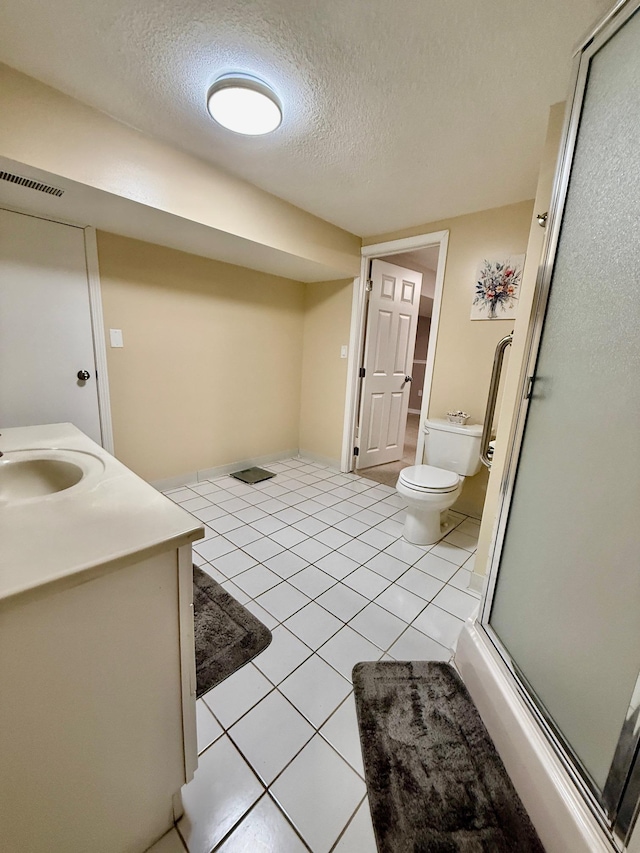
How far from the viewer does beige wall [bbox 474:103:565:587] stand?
139 cm

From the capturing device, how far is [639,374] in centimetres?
76

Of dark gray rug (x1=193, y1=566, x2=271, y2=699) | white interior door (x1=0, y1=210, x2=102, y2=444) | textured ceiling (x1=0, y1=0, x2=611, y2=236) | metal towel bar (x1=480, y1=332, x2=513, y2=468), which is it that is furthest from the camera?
white interior door (x1=0, y1=210, x2=102, y2=444)

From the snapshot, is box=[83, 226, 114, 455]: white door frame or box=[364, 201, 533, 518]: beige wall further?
box=[364, 201, 533, 518]: beige wall

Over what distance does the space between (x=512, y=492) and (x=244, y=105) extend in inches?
73.7

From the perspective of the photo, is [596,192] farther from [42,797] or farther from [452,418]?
[42,797]

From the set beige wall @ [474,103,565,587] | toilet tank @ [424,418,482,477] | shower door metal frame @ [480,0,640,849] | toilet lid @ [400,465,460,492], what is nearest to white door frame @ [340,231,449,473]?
toilet tank @ [424,418,482,477]

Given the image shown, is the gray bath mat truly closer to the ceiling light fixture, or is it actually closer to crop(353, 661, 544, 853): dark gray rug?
crop(353, 661, 544, 853): dark gray rug

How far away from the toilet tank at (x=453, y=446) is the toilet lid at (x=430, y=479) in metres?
0.11

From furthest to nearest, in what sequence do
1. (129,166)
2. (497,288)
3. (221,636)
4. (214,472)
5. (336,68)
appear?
(214,472), (497,288), (129,166), (221,636), (336,68)

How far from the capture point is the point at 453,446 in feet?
7.59

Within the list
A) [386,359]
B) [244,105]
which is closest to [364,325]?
[386,359]

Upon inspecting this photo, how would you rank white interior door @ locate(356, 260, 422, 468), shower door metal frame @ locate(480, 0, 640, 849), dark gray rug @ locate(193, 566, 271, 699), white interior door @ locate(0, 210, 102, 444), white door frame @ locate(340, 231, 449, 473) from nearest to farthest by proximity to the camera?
shower door metal frame @ locate(480, 0, 640, 849), dark gray rug @ locate(193, 566, 271, 699), white interior door @ locate(0, 210, 102, 444), white door frame @ locate(340, 231, 449, 473), white interior door @ locate(356, 260, 422, 468)

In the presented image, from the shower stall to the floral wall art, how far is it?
1.23 meters

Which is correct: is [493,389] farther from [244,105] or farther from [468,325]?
[244,105]
